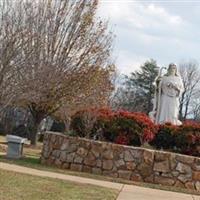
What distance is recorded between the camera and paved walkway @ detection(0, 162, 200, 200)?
39.7ft

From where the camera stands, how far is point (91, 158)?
1620 centimetres

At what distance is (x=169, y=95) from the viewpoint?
2145 centimetres

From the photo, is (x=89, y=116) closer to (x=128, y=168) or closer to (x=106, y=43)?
(x=128, y=168)

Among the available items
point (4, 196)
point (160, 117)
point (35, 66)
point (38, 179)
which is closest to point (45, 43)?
point (35, 66)

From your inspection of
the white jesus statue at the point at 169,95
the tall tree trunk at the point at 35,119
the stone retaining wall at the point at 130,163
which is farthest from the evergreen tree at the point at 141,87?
the stone retaining wall at the point at 130,163

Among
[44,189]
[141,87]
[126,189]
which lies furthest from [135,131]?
[141,87]

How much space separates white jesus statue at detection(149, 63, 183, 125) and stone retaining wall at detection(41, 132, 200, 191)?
18.4 ft

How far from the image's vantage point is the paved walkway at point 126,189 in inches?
476

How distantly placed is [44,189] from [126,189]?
2754 millimetres

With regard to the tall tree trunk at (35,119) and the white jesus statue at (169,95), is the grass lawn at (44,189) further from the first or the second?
the tall tree trunk at (35,119)

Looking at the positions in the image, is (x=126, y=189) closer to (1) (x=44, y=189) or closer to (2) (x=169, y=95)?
(1) (x=44, y=189)

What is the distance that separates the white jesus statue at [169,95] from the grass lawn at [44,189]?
947 centimetres

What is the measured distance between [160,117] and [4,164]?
815 cm

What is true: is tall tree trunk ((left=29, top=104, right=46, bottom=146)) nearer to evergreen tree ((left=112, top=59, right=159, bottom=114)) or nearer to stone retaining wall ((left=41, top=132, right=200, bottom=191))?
stone retaining wall ((left=41, top=132, right=200, bottom=191))
